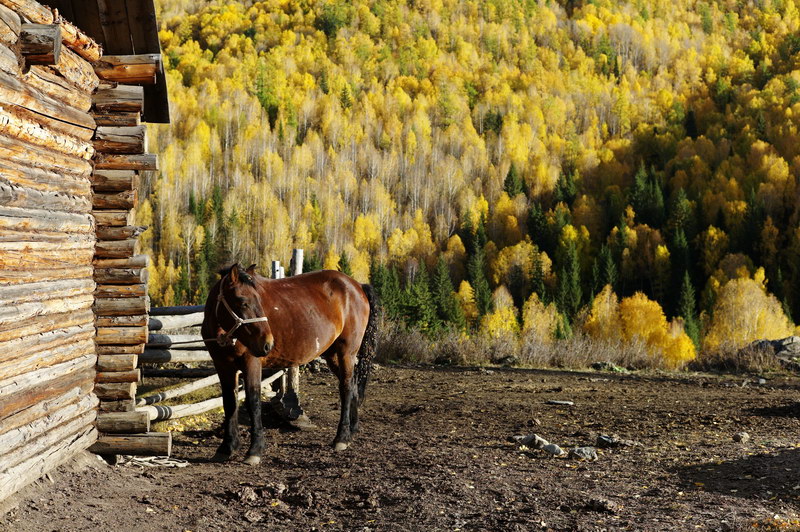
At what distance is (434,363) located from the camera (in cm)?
1848

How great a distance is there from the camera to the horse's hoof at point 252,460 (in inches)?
293

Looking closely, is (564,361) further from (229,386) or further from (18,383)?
(18,383)

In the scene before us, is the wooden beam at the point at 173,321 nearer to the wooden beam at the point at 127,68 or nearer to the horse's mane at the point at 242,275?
the horse's mane at the point at 242,275

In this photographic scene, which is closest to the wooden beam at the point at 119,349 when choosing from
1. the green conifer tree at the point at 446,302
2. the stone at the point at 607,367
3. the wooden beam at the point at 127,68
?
the wooden beam at the point at 127,68

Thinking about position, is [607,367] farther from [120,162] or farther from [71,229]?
[71,229]

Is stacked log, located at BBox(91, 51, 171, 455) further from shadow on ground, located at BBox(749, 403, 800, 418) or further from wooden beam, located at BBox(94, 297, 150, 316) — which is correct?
shadow on ground, located at BBox(749, 403, 800, 418)

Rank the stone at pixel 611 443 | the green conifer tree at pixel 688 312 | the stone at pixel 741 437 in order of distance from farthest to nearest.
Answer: the green conifer tree at pixel 688 312, the stone at pixel 741 437, the stone at pixel 611 443

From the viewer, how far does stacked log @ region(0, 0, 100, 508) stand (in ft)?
18.2

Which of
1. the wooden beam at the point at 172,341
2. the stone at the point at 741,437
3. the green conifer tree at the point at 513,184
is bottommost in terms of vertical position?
the stone at the point at 741,437

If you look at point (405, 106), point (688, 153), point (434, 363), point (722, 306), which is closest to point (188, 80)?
point (405, 106)

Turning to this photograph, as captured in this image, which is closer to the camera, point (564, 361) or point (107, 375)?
point (107, 375)

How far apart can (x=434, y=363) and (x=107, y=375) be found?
1176cm

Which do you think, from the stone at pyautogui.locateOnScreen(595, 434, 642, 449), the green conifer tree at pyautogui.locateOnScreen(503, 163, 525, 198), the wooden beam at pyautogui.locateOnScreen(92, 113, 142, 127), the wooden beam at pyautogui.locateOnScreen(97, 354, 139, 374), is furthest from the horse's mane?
the green conifer tree at pyautogui.locateOnScreen(503, 163, 525, 198)

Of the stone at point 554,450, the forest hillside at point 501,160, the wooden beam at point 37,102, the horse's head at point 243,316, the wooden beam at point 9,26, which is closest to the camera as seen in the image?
the wooden beam at point 9,26
